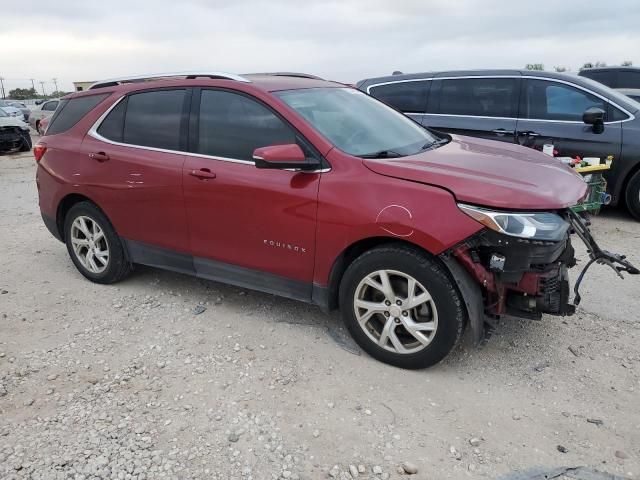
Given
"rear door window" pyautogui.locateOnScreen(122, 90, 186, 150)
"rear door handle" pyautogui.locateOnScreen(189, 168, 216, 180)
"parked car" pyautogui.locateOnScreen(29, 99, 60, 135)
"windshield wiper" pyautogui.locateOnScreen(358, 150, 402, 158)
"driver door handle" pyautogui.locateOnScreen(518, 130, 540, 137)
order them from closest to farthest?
1. "windshield wiper" pyautogui.locateOnScreen(358, 150, 402, 158)
2. "rear door handle" pyautogui.locateOnScreen(189, 168, 216, 180)
3. "rear door window" pyautogui.locateOnScreen(122, 90, 186, 150)
4. "driver door handle" pyautogui.locateOnScreen(518, 130, 540, 137)
5. "parked car" pyautogui.locateOnScreen(29, 99, 60, 135)

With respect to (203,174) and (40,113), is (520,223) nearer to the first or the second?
(203,174)

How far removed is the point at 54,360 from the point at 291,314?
1.63 meters

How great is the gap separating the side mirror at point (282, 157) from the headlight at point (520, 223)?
1.01 m

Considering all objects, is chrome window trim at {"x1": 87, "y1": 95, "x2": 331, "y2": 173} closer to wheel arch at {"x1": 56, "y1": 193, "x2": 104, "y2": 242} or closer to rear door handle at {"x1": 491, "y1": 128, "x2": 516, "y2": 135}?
wheel arch at {"x1": 56, "y1": 193, "x2": 104, "y2": 242}

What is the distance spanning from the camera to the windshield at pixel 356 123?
141 inches

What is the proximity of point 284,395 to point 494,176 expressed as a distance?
1.74 metres

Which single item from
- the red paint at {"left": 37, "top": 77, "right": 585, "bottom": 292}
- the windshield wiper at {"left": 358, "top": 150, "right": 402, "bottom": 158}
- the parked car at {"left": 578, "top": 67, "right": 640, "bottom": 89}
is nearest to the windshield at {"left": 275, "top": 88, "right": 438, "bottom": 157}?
the windshield wiper at {"left": 358, "top": 150, "right": 402, "bottom": 158}

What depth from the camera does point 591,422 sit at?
9.32ft

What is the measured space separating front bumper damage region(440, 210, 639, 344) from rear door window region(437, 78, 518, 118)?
12.9 feet

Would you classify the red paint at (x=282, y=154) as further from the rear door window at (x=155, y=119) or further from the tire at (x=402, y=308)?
the rear door window at (x=155, y=119)

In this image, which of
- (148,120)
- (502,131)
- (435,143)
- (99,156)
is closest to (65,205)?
(99,156)

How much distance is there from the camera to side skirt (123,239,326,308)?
12.0 ft

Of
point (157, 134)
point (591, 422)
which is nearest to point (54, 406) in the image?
point (157, 134)

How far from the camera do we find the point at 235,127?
3.81 meters
